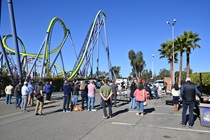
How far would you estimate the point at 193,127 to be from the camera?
826cm

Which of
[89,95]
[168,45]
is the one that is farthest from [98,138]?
[168,45]

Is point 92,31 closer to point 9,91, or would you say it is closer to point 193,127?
point 9,91

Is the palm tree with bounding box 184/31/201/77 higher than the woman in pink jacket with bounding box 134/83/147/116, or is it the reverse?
the palm tree with bounding box 184/31/201/77

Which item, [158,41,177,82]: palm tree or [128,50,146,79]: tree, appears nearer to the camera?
[158,41,177,82]: palm tree

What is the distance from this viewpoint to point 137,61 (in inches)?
3305

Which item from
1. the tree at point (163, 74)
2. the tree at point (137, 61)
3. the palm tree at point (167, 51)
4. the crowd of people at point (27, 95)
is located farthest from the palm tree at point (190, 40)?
the tree at point (163, 74)

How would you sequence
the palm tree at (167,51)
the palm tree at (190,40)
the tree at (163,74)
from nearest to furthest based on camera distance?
the palm tree at (190,40)
the palm tree at (167,51)
the tree at (163,74)

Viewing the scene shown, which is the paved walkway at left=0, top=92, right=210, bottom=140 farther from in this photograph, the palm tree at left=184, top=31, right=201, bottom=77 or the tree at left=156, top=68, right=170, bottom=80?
the tree at left=156, top=68, right=170, bottom=80

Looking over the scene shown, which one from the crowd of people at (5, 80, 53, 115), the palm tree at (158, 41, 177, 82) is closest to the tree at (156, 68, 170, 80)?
the palm tree at (158, 41, 177, 82)

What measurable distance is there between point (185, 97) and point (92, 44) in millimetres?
39889

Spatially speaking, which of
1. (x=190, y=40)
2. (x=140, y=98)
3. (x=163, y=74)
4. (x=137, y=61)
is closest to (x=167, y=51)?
(x=190, y=40)

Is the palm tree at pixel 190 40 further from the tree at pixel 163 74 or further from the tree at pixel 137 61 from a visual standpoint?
the tree at pixel 163 74

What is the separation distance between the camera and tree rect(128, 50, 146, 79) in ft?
274

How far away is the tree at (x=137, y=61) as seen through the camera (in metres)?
83.4
